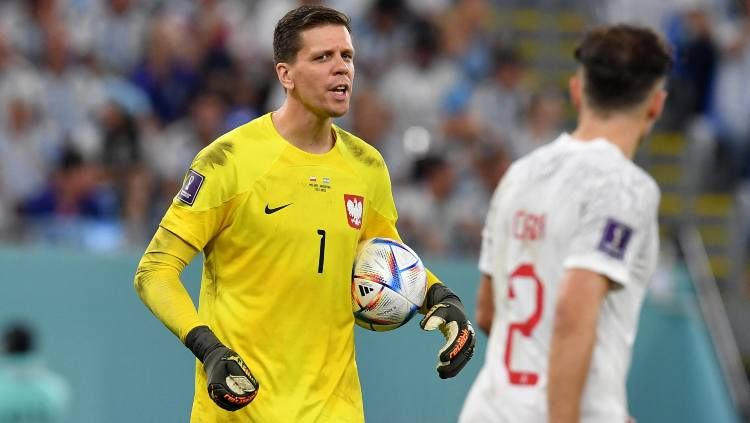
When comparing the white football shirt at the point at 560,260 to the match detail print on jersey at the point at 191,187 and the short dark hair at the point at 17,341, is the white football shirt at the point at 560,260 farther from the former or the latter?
the short dark hair at the point at 17,341

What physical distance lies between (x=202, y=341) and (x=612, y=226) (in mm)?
1687

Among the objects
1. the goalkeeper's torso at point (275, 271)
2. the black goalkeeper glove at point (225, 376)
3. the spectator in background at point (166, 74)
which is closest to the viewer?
the black goalkeeper glove at point (225, 376)

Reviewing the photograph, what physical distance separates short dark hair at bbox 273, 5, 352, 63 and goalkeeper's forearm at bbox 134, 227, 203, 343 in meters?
0.93

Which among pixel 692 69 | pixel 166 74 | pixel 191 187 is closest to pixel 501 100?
pixel 692 69

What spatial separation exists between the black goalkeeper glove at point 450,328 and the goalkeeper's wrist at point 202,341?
868 mm

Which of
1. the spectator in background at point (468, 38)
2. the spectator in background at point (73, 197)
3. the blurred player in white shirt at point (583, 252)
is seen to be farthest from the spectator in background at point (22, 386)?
the blurred player in white shirt at point (583, 252)

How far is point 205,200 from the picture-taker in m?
5.64

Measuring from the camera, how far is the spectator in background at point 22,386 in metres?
10.3

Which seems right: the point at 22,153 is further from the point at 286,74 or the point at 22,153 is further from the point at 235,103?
the point at 286,74

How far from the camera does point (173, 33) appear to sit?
42.7 feet

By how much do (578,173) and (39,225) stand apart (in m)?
7.49

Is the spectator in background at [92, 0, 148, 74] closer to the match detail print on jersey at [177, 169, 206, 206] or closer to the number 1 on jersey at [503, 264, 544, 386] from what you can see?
the match detail print on jersey at [177, 169, 206, 206]

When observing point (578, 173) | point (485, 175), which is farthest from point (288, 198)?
point (485, 175)

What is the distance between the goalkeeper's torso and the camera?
5.74m
